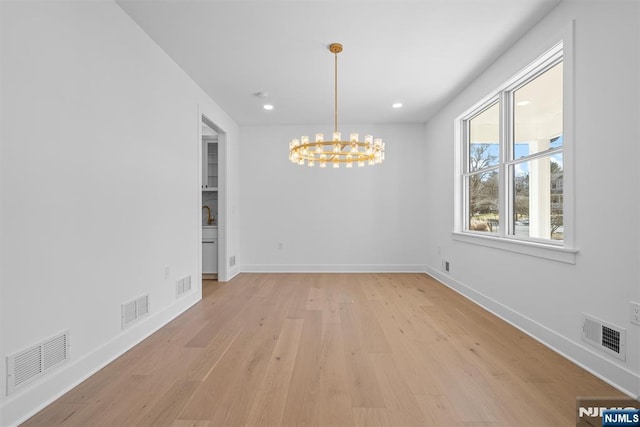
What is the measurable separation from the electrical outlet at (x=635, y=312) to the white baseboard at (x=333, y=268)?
3.62 metres

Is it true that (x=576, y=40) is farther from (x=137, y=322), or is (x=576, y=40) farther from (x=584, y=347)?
(x=137, y=322)

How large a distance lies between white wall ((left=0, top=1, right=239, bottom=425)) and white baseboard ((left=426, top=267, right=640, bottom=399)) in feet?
11.0

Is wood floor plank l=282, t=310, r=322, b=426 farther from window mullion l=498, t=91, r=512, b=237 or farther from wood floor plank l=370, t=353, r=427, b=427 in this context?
window mullion l=498, t=91, r=512, b=237

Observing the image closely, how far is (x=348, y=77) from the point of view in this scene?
3.44 meters

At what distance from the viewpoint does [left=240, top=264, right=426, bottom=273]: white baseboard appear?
211 inches

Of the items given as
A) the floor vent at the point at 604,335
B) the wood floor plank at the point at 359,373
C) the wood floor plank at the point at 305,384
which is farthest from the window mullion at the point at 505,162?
the wood floor plank at the point at 305,384

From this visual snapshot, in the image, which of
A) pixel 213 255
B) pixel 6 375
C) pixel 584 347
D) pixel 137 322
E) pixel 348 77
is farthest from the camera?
pixel 213 255

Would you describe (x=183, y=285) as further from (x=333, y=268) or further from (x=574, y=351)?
(x=574, y=351)

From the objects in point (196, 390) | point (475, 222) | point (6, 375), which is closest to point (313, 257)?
point (475, 222)

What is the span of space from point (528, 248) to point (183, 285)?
11.3 ft

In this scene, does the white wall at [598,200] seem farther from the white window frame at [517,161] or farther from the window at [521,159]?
the window at [521,159]

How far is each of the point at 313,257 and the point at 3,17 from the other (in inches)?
179

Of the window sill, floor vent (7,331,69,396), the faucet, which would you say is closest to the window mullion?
the window sill

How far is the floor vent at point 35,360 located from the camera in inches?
58.9
